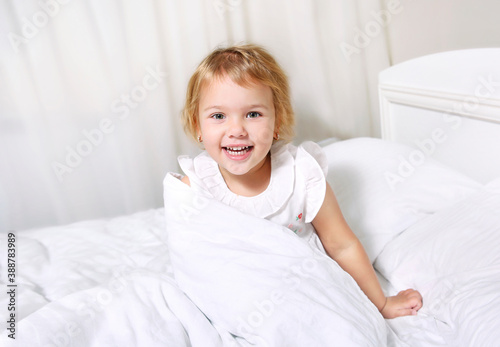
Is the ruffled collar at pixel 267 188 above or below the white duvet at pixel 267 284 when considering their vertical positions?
above

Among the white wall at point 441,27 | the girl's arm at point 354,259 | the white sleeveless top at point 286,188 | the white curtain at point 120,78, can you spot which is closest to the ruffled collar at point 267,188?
the white sleeveless top at point 286,188

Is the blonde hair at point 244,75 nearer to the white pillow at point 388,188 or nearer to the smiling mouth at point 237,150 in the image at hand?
the smiling mouth at point 237,150

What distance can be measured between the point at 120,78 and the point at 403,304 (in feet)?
4.24

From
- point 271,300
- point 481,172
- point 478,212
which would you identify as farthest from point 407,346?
point 481,172

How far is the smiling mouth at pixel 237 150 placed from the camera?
99 cm

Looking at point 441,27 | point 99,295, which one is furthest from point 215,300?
point 441,27

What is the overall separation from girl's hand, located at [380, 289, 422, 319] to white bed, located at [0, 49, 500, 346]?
2 cm

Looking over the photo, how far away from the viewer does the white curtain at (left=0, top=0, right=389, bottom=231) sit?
63.1 inches

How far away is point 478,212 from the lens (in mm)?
1029

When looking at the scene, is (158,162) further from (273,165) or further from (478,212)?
(478,212)

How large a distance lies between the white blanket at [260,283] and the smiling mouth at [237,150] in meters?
0.12

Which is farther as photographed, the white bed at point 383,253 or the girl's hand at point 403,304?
the girl's hand at point 403,304

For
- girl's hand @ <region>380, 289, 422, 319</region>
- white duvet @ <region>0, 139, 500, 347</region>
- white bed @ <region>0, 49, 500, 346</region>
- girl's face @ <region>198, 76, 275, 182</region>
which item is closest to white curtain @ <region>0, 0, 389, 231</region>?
white bed @ <region>0, 49, 500, 346</region>

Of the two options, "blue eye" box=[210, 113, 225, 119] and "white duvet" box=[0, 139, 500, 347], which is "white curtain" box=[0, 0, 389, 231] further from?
"blue eye" box=[210, 113, 225, 119]
